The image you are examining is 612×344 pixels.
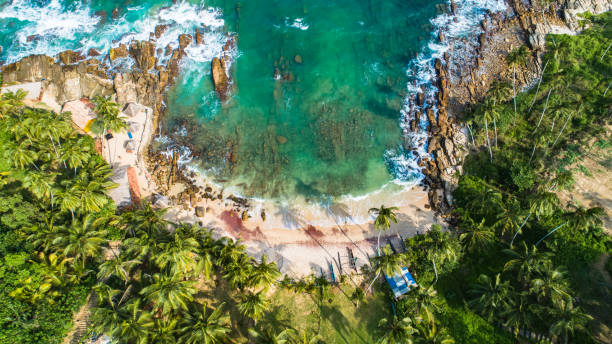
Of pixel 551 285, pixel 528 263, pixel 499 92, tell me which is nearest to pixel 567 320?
pixel 551 285

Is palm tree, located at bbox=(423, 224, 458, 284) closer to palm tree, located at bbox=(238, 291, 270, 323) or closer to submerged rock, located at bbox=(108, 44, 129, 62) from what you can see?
palm tree, located at bbox=(238, 291, 270, 323)

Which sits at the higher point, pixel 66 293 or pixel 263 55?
pixel 263 55

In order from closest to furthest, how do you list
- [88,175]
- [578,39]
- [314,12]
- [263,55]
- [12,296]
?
[12,296] < [88,175] < [578,39] < [263,55] < [314,12]

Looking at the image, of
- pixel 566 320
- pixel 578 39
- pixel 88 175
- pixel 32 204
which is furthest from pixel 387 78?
pixel 32 204

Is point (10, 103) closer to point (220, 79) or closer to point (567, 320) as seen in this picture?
point (220, 79)

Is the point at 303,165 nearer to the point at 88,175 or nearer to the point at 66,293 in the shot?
the point at 88,175

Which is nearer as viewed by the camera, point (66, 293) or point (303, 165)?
point (66, 293)
